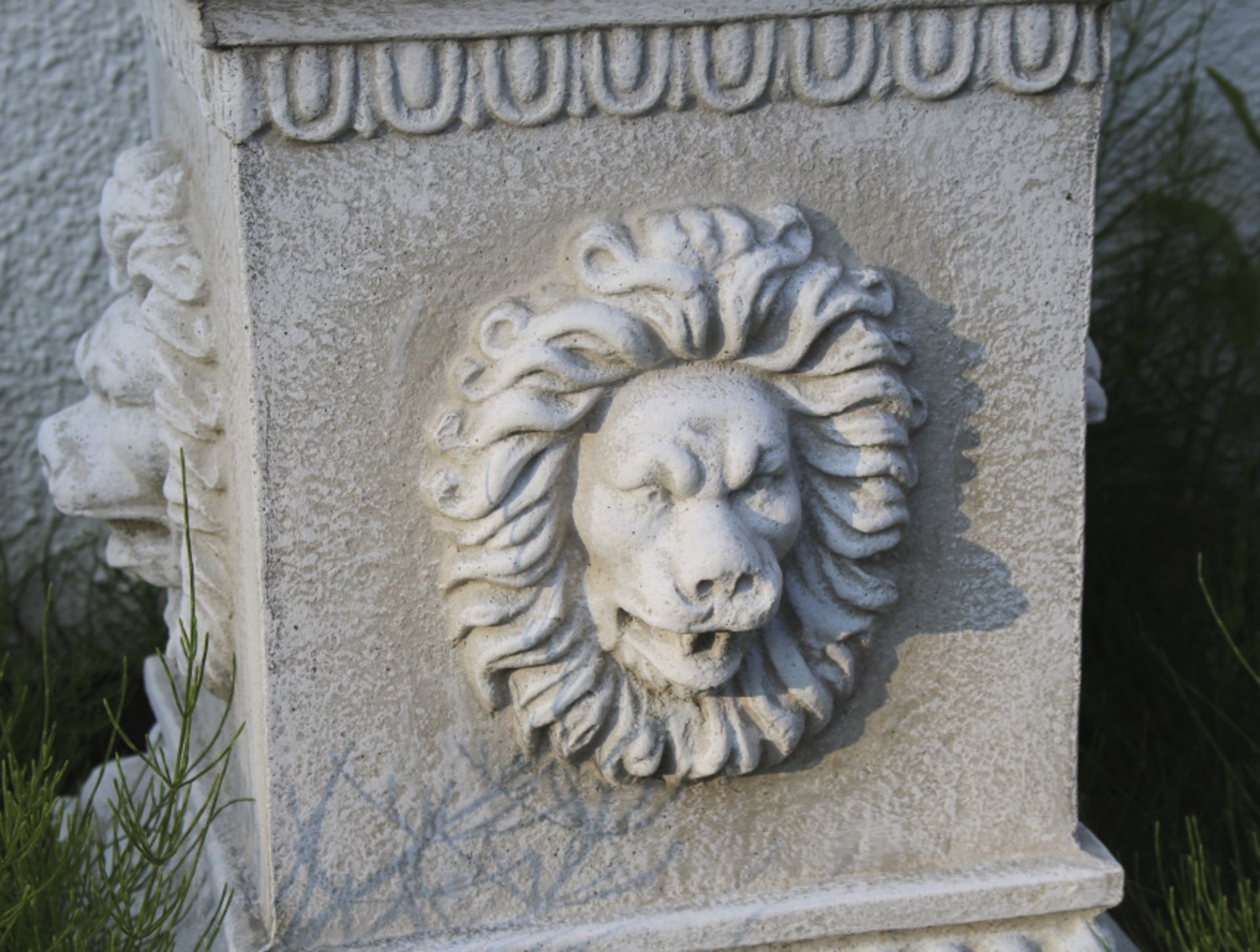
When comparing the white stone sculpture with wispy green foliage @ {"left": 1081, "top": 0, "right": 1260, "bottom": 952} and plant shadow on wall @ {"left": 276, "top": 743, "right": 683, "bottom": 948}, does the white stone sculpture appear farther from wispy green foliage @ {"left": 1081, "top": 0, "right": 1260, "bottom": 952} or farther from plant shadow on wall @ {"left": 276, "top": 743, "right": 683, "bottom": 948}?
wispy green foliage @ {"left": 1081, "top": 0, "right": 1260, "bottom": 952}

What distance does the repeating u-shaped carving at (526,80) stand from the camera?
1312 millimetres

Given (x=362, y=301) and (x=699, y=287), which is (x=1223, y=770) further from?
(x=362, y=301)

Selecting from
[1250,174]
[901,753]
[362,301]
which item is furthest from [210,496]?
[1250,174]

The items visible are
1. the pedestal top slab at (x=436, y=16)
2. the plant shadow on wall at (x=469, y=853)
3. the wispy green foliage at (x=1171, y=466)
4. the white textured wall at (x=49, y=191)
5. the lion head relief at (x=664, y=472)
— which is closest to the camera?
the pedestal top slab at (x=436, y=16)

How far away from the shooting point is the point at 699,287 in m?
1.35

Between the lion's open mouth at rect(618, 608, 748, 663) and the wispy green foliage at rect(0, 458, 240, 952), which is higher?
the lion's open mouth at rect(618, 608, 748, 663)

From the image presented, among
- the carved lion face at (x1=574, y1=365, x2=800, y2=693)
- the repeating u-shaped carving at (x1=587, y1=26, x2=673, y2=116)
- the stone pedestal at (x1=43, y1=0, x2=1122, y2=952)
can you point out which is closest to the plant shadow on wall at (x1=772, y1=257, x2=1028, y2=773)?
the stone pedestal at (x1=43, y1=0, x2=1122, y2=952)

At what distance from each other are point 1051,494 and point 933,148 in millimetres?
337

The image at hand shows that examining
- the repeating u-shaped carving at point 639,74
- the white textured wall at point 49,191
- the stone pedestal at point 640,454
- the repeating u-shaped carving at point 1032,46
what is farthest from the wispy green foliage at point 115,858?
the white textured wall at point 49,191

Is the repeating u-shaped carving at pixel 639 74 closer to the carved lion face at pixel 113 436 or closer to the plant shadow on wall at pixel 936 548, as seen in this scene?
the plant shadow on wall at pixel 936 548

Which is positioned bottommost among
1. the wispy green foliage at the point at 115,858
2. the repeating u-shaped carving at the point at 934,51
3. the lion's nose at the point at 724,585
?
the wispy green foliage at the point at 115,858

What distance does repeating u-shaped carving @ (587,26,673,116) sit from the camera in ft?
4.35

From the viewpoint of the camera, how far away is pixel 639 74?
134 centimetres

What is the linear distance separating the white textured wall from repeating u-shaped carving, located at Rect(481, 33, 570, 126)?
1.51m
